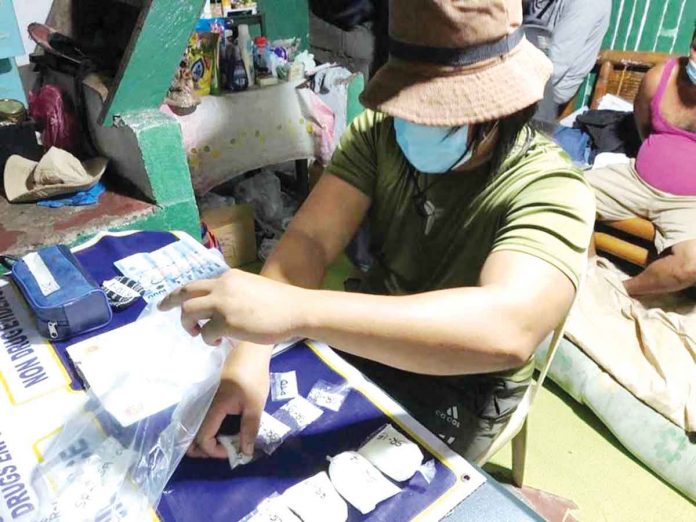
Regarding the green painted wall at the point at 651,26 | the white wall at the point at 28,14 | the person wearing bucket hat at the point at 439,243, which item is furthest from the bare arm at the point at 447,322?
the green painted wall at the point at 651,26

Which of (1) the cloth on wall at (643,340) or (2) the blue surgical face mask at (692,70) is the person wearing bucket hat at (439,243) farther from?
(2) the blue surgical face mask at (692,70)

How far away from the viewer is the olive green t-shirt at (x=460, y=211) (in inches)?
32.6

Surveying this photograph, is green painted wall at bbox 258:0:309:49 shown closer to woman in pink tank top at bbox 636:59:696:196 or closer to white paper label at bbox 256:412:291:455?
woman in pink tank top at bbox 636:59:696:196

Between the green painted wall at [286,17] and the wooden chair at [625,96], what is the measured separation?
174 centimetres

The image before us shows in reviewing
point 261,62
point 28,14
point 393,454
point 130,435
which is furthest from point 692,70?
point 28,14

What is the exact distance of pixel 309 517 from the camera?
2.20ft

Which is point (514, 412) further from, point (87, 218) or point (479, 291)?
point (87, 218)

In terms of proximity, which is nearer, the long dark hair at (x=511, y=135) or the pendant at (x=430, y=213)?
the long dark hair at (x=511, y=135)

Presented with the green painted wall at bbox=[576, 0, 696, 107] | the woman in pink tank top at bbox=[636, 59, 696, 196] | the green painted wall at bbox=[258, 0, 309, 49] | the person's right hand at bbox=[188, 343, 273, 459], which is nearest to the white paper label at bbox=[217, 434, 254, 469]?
the person's right hand at bbox=[188, 343, 273, 459]

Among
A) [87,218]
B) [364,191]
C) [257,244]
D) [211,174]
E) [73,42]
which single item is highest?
[73,42]

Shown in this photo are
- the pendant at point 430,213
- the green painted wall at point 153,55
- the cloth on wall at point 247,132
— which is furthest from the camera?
the cloth on wall at point 247,132

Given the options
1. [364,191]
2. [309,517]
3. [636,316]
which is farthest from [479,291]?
[636,316]

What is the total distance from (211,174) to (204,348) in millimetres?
1584

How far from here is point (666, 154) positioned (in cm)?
234
